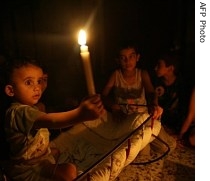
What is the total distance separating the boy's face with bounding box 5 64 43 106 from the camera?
1135 mm

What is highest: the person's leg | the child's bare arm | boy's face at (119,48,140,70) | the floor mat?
boy's face at (119,48,140,70)

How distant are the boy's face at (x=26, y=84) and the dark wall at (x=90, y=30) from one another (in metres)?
1.09

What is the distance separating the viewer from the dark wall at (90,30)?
7.13 feet

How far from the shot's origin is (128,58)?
5.83 feet

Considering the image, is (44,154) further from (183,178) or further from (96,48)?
(96,48)

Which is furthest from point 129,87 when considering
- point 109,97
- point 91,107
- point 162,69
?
point 91,107

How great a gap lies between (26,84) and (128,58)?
2.64 feet

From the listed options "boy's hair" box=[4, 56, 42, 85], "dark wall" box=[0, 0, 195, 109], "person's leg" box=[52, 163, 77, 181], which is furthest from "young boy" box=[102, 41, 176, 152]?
"boy's hair" box=[4, 56, 42, 85]

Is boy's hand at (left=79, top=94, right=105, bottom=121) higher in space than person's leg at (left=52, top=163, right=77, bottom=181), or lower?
higher

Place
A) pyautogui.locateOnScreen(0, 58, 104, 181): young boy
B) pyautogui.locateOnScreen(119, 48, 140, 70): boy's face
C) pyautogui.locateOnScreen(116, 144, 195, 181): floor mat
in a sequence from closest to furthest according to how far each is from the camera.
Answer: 1. pyautogui.locateOnScreen(0, 58, 104, 181): young boy
2. pyautogui.locateOnScreen(116, 144, 195, 181): floor mat
3. pyautogui.locateOnScreen(119, 48, 140, 70): boy's face

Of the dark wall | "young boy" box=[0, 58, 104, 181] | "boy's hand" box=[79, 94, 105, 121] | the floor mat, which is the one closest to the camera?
"boy's hand" box=[79, 94, 105, 121]

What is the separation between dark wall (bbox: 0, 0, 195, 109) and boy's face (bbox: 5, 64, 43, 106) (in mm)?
1089

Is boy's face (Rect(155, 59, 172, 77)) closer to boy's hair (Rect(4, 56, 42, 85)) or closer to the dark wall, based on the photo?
the dark wall
